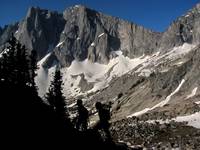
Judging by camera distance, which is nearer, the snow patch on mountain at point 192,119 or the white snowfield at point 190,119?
the snow patch on mountain at point 192,119

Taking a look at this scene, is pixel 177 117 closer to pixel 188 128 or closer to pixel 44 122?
pixel 188 128

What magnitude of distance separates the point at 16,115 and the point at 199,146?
55975 millimetres

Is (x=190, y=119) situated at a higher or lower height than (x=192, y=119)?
higher

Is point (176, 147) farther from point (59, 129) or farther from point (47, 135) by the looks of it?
point (47, 135)

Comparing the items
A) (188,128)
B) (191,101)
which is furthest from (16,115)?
(191,101)

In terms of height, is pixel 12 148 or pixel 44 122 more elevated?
pixel 44 122

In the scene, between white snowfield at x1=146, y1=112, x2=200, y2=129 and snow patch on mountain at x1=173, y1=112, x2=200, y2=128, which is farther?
white snowfield at x1=146, y1=112, x2=200, y2=129

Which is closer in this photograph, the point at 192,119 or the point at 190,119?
the point at 192,119

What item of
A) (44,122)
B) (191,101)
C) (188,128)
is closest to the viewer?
(44,122)

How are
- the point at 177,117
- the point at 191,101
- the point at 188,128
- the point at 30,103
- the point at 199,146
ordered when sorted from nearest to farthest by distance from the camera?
the point at 30,103 → the point at 199,146 → the point at 188,128 → the point at 177,117 → the point at 191,101

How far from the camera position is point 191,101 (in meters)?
184

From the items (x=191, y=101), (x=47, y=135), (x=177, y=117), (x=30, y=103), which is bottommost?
(x=47, y=135)

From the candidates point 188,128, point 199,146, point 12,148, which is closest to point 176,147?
point 199,146

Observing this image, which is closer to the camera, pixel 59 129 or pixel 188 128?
pixel 59 129
